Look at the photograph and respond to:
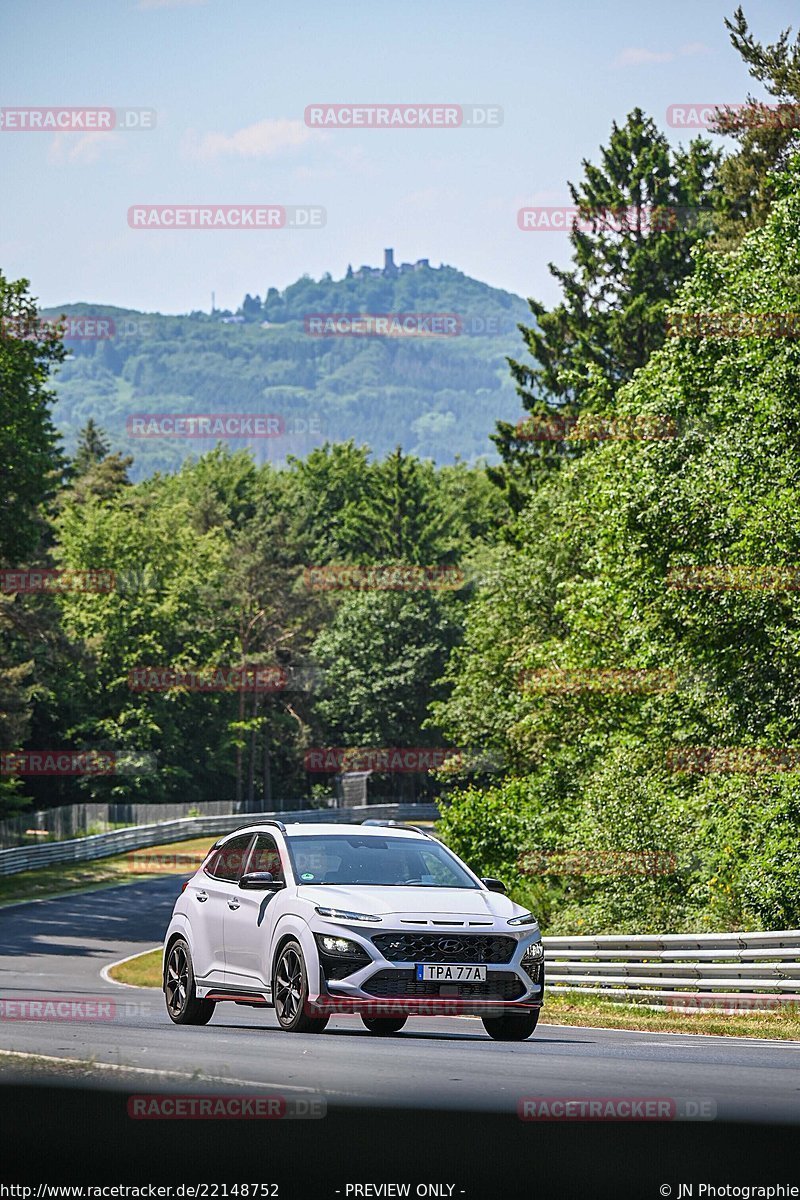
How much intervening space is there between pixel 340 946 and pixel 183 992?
2928 millimetres

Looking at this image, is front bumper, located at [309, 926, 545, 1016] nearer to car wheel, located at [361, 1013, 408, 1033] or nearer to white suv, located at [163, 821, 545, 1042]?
white suv, located at [163, 821, 545, 1042]

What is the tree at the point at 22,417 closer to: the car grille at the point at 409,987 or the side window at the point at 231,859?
the side window at the point at 231,859

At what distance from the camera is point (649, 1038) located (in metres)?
15.0

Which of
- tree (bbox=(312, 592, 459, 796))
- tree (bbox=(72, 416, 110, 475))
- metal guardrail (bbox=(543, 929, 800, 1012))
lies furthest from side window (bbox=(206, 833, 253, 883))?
tree (bbox=(72, 416, 110, 475))

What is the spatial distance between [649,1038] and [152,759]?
7426 centimetres

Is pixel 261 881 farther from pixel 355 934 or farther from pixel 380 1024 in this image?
pixel 380 1024

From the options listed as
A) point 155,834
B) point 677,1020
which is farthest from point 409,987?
point 155,834

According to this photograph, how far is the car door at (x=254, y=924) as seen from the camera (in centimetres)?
1268

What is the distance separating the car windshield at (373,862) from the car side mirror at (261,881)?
187mm

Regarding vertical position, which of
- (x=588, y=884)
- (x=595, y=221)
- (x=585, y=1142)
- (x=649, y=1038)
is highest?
(x=595, y=221)

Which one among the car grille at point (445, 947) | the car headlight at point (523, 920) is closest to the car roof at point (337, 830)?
the car headlight at point (523, 920)

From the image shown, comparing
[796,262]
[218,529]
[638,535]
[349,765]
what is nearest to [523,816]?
[638,535]

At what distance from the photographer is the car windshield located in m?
12.8

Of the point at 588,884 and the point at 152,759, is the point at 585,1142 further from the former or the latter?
the point at 152,759
